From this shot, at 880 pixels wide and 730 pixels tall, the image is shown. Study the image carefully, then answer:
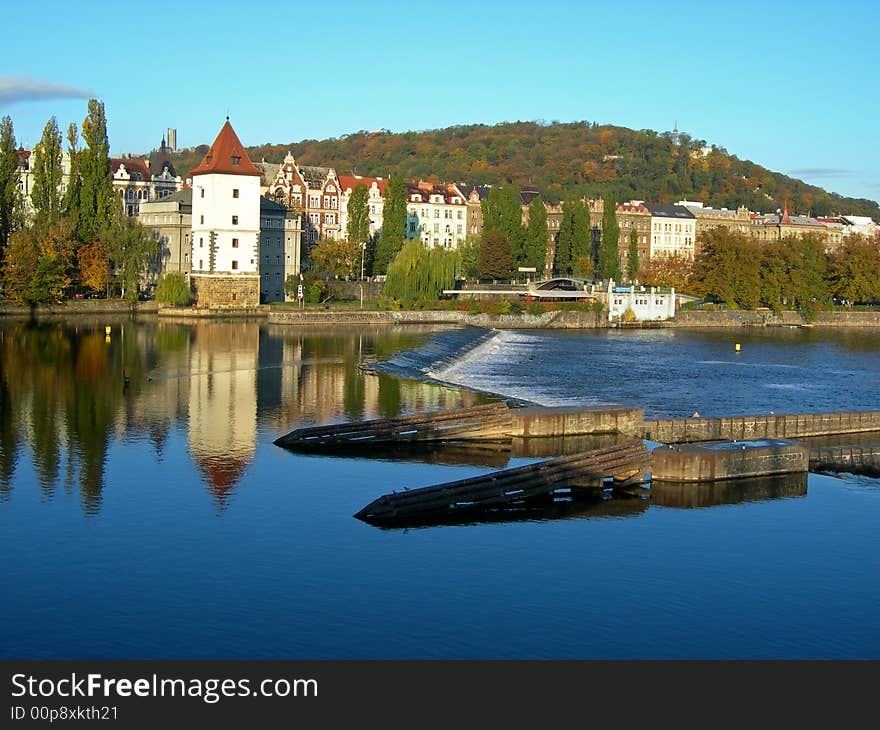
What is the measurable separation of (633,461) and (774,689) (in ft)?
34.0

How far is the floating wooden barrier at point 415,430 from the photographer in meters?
27.1

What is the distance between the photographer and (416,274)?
7662cm

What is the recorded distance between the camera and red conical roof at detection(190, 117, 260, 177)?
226ft

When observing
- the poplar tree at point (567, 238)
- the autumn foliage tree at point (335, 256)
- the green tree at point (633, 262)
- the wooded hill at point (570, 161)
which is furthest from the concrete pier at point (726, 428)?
the wooded hill at point (570, 161)

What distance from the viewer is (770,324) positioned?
287ft

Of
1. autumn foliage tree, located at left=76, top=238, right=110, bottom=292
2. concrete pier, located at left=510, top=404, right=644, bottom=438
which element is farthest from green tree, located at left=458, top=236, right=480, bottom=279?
concrete pier, located at left=510, top=404, right=644, bottom=438

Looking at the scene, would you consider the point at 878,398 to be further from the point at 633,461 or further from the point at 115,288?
the point at 115,288

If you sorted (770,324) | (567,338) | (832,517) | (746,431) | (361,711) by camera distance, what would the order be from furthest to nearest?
(770,324) < (567,338) < (746,431) < (832,517) < (361,711)

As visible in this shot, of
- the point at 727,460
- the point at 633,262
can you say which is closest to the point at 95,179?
the point at 633,262

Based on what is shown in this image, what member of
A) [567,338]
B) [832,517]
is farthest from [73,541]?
[567,338]

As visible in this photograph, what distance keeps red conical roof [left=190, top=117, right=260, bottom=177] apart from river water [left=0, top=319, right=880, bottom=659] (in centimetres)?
3519

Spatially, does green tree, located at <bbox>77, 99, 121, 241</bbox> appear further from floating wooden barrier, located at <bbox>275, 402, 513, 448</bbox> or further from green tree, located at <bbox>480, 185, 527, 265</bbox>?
floating wooden barrier, located at <bbox>275, 402, 513, 448</bbox>

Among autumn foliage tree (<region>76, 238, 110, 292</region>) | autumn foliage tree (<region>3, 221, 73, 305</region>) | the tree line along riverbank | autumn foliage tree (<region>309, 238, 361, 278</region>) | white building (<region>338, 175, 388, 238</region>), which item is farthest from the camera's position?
white building (<region>338, 175, 388, 238</region>)

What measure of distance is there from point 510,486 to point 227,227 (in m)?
50.6
